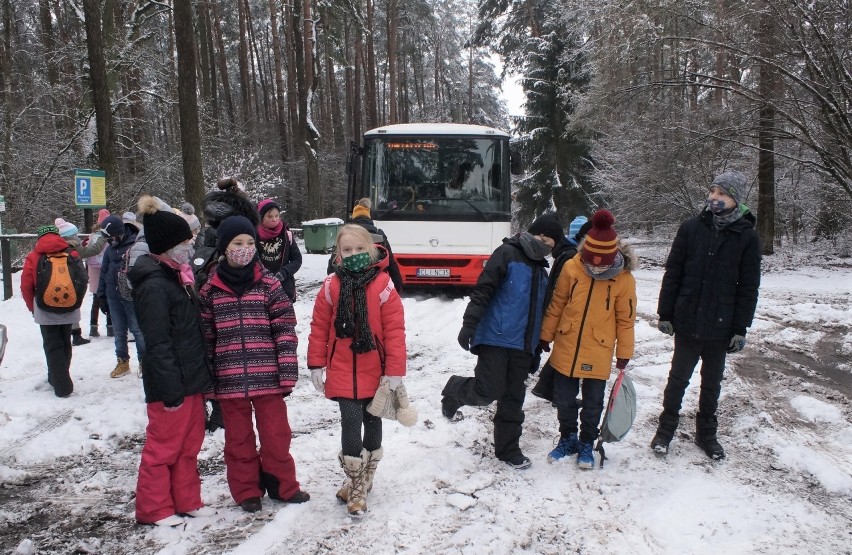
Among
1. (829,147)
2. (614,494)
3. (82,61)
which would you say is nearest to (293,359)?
(614,494)

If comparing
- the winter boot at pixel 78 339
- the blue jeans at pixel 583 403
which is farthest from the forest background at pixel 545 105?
the blue jeans at pixel 583 403

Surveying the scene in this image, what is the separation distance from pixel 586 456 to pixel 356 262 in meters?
2.22

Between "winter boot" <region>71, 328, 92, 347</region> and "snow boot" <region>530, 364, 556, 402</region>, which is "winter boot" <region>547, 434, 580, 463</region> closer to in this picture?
"snow boot" <region>530, 364, 556, 402</region>

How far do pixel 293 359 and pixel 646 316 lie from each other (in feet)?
24.6

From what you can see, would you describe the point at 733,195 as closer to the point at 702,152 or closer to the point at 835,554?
the point at 835,554

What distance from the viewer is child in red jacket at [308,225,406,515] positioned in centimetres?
350

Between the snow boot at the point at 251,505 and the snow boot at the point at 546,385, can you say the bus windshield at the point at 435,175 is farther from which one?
the snow boot at the point at 251,505

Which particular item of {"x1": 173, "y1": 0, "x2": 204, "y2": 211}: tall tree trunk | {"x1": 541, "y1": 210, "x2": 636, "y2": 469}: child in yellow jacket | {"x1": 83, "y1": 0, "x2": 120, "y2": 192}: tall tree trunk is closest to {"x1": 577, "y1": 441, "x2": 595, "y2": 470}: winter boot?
{"x1": 541, "y1": 210, "x2": 636, "y2": 469}: child in yellow jacket

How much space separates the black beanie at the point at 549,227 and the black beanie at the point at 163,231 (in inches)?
93.7

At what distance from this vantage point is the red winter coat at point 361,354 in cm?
354

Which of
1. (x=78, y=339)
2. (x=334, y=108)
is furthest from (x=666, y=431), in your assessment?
(x=334, y=108)

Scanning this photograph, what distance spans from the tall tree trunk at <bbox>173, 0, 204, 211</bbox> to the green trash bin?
8323mm

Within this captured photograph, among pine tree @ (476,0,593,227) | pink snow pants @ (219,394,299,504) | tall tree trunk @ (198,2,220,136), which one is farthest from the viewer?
tall tree trunk @ (198,2,220,136)

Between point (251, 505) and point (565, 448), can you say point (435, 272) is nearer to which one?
point (565, 448)
